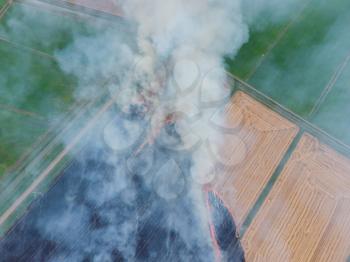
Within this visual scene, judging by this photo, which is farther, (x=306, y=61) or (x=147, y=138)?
(x=306, y=61)

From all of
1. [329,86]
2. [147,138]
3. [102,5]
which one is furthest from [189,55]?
[329,86]

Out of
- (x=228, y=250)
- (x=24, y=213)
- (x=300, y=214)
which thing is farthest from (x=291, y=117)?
(x=24, y=213)

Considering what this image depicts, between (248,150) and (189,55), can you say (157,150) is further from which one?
(189,55)

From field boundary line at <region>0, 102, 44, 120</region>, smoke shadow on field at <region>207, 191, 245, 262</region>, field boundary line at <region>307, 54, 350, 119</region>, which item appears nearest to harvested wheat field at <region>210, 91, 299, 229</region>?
smoke shadow on field at <region>207, 191, 245, 262</region>

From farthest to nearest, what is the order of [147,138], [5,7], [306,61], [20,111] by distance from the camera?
[5,7], [306,61], [20,111], [147,138]

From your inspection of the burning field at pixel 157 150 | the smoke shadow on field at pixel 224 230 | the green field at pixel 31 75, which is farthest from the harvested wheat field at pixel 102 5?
the smoke shadow on field at pixel 224 230

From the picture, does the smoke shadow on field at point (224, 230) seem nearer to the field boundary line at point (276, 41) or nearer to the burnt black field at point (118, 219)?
the burnt black field at point (118, 219)
